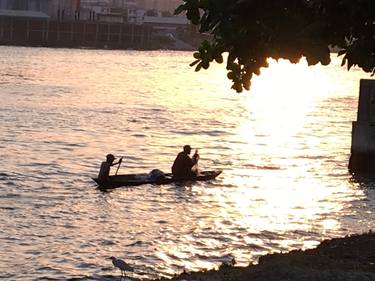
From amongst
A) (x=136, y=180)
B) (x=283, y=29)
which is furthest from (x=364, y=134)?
(x=283, y=29)

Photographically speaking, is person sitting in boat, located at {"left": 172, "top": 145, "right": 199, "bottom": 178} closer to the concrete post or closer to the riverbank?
the concrete post

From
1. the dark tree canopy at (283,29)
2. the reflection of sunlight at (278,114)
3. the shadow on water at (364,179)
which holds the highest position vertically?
the dark tree canopy at (283,29)

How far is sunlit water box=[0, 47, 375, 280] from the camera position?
2308 centimetres

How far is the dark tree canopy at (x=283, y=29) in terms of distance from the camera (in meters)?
10.2

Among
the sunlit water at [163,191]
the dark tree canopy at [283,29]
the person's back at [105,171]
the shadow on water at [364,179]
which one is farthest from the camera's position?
the shadow on water at [364,179]

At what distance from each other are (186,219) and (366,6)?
1850cm

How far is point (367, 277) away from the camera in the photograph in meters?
14.5

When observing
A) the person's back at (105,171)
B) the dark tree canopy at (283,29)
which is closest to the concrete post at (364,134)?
the person's back at (105,171)

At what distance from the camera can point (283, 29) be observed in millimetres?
10469

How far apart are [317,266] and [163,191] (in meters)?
18.4

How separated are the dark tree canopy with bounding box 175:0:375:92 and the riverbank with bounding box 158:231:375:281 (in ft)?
15.5

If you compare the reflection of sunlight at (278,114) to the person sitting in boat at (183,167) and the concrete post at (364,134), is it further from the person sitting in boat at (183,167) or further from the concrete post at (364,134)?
the person sitting in boat at (183,167)

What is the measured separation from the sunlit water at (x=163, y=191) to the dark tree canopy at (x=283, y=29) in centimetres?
1041

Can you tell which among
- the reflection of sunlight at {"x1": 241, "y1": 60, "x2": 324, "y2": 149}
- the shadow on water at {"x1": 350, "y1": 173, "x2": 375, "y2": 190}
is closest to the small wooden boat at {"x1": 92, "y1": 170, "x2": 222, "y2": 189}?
the shadow on water at {"x1": 350, "y1": 173, "x2": 375, "y2": 190}
